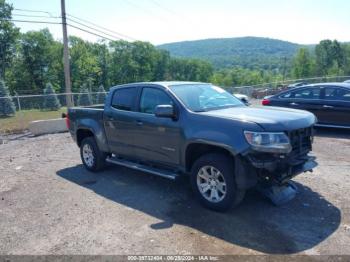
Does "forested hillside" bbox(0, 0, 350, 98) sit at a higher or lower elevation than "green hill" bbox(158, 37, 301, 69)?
lower

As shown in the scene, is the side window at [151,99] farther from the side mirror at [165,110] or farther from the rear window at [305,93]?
the rear window at [305,93]

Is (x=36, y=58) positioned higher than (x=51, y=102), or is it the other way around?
(x=36, y=58)

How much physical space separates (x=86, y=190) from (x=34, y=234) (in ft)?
5.73

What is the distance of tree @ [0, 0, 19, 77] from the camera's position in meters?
51.2

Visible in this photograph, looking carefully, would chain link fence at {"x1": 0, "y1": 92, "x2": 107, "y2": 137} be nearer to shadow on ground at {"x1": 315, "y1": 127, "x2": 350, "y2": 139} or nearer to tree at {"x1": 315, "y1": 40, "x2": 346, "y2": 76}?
shadow on ground at {"x1": 315, "y1": 127, "x2": 350, "y2": 139}

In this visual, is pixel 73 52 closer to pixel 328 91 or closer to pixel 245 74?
pixel 328 91

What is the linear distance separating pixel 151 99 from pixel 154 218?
2.10m

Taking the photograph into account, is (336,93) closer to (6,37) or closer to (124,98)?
(124,98)

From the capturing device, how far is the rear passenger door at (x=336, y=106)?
32.2 feet

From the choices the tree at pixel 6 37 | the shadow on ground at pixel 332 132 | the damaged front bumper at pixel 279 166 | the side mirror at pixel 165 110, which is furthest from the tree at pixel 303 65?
the side mirror at pixel 165 110

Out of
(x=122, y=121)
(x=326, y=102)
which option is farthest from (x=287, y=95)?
(x=122, y=121)

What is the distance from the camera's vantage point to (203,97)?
18.8 feet

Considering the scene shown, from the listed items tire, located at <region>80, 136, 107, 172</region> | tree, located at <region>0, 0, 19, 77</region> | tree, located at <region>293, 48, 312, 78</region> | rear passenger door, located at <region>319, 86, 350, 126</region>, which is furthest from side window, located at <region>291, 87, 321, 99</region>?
tree, located at <region>293, 48, 312, 78</region>

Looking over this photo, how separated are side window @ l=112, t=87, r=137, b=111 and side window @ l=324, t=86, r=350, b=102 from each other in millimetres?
6572
